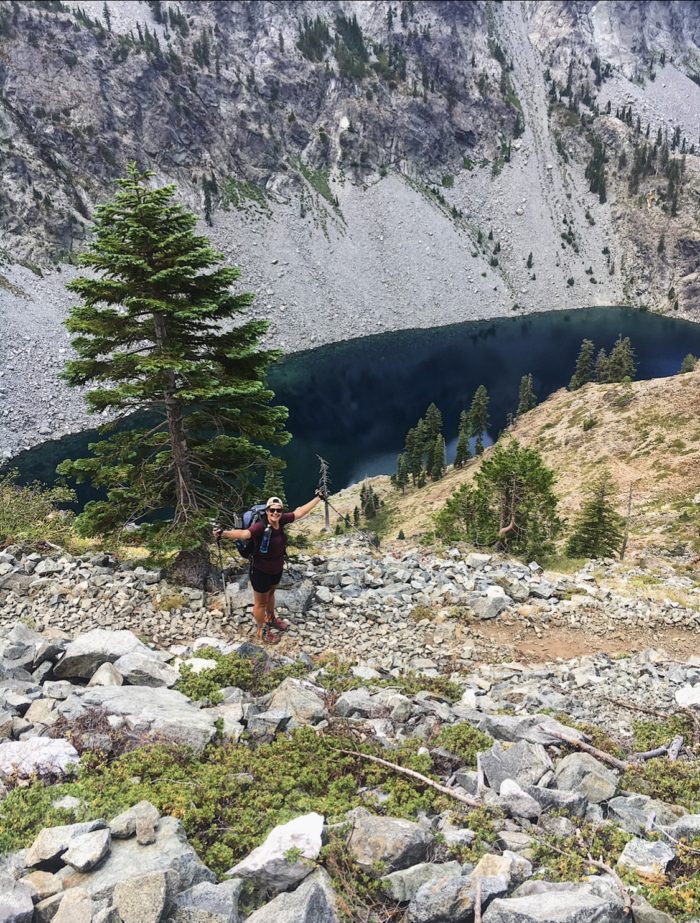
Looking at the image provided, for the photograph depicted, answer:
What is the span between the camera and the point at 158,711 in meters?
7.65

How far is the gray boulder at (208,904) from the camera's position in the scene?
4.09 metres

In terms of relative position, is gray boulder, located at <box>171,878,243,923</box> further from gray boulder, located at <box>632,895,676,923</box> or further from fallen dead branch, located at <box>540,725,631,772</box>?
fallen dead branch, located at <box>540,725,631,772</box>

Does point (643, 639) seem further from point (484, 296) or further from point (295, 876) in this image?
point (484, 296)

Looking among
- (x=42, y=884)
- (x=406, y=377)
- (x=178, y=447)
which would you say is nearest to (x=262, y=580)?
(x=178, y=447)

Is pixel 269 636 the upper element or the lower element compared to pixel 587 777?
upper

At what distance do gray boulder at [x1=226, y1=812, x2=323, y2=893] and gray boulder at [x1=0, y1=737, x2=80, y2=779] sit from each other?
2.70 m

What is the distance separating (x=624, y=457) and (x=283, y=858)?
6234 cm

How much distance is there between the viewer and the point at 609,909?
4320 millimetres

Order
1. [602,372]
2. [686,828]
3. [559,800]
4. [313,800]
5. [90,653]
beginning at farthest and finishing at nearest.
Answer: [602,372] → [90,653] → [559,800] → [313,800] → [686,828]

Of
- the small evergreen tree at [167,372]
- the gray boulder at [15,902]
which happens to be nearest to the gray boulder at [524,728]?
the gray boulder at [15,902]

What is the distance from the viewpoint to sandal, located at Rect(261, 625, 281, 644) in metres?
12.2

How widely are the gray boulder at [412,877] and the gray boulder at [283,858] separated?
0.70m

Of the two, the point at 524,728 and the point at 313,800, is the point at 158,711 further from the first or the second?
the point at 524,728

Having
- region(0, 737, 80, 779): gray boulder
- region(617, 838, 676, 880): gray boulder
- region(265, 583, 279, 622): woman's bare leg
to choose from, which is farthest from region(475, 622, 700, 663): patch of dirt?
region(0, 737, 80, 779): gray boulder
